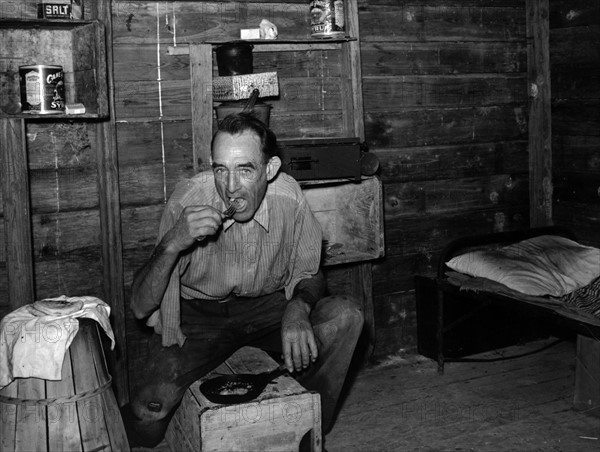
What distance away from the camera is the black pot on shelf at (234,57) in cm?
405

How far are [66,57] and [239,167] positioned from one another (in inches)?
46.3

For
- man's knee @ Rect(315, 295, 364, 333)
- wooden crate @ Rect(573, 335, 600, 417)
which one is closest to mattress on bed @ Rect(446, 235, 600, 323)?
wooden crate @ Rect(573, 335, 600, 417)

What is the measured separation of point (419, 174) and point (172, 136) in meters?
1.70

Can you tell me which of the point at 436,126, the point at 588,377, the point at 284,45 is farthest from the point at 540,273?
the point at 284,45

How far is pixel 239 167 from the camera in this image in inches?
132

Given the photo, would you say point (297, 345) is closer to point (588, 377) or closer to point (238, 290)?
point (238, 290)

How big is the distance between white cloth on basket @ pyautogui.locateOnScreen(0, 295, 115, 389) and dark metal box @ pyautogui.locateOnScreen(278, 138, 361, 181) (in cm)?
158

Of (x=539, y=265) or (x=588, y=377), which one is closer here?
(x=588, y=377)

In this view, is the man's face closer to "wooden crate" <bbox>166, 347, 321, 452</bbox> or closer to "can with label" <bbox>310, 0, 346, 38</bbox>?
"wooden crate" <bbox>166, 347, 321, 452</bbox>

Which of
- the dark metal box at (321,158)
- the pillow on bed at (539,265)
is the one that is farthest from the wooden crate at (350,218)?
the pillow on bed at (539,265)

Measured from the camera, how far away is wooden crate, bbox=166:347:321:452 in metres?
2.96

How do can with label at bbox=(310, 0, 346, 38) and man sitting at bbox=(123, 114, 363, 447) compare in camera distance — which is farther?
can with label at bbox=(310, 0, 346, 38)

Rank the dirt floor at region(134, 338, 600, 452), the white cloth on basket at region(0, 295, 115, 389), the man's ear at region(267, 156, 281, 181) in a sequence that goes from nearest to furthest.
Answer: the white cloth on basket at region(0, 295, 115, 389) → the man's ear at region(267, 156, 281, 181) → the dirt floor at region(134, 338, 600, 452)

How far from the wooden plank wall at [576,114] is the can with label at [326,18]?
1754 millimetres
